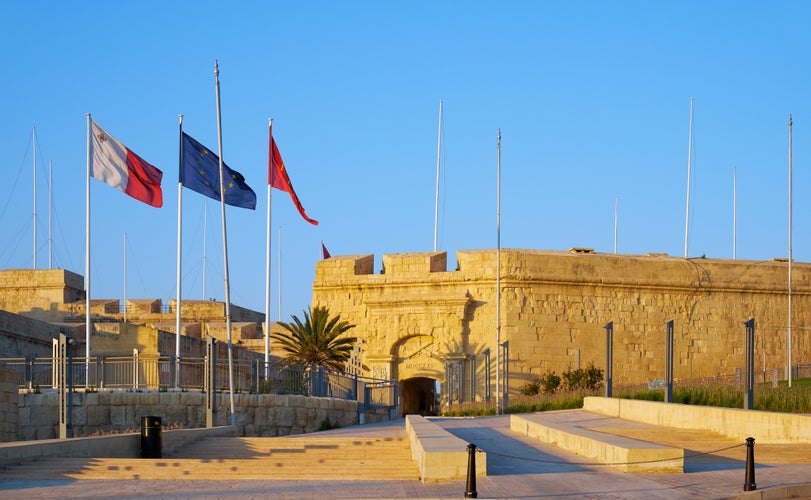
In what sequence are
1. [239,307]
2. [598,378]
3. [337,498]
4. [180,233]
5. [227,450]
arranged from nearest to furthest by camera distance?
[337,498] → [227,450] → [180,233] → [598,378] → [239,307]

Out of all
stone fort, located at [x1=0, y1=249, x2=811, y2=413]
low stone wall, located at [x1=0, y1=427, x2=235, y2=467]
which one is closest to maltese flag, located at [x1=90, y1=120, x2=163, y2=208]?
low stone wall, located at [x1=0, y1=427, x2=235, y2=467]

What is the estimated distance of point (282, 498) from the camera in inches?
479

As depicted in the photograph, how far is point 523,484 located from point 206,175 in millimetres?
15812

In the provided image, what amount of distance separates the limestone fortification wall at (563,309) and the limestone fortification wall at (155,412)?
13681 mm

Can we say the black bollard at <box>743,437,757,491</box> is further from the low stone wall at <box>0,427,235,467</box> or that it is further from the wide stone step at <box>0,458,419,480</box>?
the low stone wall at <box>0,427,235,467</box>

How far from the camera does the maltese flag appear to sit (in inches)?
1054

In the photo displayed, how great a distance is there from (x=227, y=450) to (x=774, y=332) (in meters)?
30.4

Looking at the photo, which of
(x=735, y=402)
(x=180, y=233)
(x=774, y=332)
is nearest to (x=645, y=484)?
(x=735, y=402)

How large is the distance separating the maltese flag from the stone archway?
17.1m

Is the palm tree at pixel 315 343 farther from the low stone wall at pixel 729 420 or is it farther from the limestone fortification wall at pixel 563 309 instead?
the low stone wall at pixel 729 420

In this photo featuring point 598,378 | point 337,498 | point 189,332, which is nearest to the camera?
point 337,498

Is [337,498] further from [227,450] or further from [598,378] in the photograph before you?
[598,378]

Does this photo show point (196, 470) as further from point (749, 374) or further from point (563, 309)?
point (563, 309)

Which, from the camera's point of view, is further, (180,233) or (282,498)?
(180,233)
